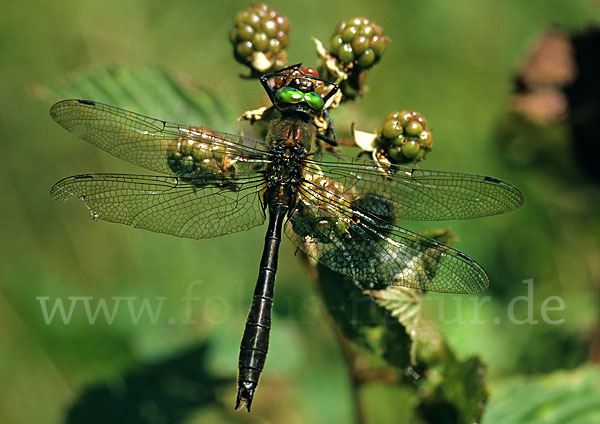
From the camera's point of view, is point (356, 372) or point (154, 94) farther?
point (154, 94)

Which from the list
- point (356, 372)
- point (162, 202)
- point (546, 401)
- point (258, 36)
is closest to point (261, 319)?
point (356, 372)

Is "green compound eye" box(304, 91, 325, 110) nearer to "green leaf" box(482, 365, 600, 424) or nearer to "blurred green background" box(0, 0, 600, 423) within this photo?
"blurred green background" box(0, 0, 600, 423)

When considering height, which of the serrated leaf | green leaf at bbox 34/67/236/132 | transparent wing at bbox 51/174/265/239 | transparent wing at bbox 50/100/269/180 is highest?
green leaf at bbox 34/67/236/132

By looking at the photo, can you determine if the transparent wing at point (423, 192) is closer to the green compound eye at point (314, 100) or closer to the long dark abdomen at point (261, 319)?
the green compound eye at point (314, 100)

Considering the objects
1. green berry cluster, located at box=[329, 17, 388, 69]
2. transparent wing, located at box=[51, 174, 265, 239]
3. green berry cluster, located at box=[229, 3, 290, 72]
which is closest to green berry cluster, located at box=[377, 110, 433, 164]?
green berry cluster, located at box=[329, 17, 388, 69]

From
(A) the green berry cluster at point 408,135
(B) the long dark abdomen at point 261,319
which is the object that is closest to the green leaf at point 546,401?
(B) the long dark abdomen at point 261,319

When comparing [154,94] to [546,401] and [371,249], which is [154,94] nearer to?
[371,249]
